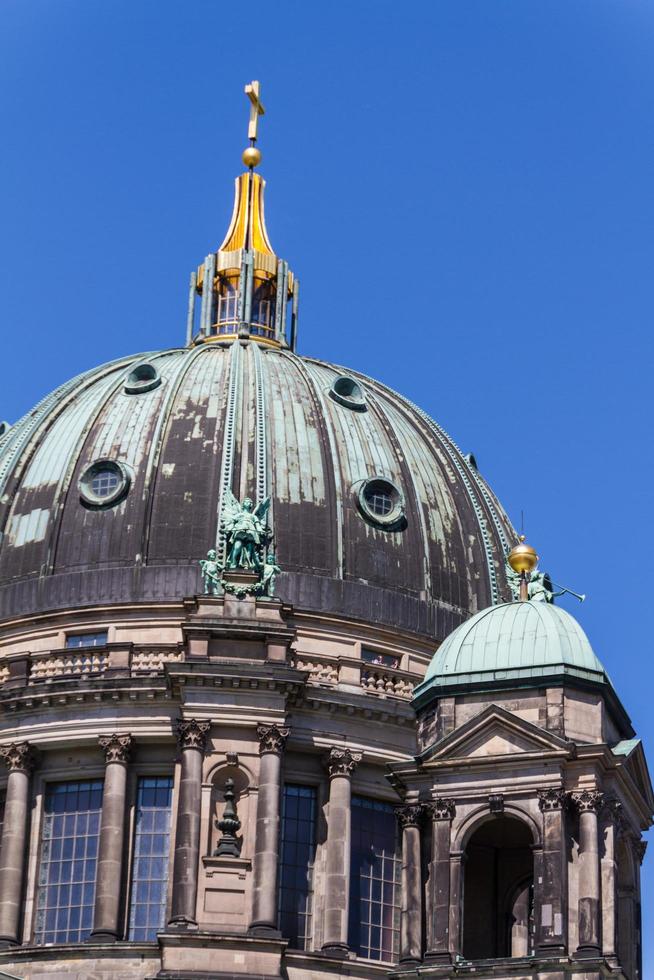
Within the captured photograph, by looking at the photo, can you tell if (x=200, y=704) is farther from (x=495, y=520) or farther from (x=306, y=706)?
(x=495, y=520)

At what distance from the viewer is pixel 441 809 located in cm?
5222

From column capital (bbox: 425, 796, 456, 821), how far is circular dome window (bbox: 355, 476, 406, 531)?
15.5m

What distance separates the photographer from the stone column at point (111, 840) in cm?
6012

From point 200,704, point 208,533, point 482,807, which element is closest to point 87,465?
point 208,533

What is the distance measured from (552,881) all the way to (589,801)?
1810 millimetres

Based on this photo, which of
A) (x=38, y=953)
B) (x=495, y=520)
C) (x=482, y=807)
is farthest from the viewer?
(x=495, y=520)

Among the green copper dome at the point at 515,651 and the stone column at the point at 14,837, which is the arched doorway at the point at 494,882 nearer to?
the green copper dome at the point at 515,651

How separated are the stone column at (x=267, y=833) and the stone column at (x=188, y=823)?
1317 millimetres

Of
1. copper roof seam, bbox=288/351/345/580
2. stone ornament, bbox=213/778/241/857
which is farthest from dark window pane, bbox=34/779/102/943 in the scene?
copper roof seam, bbox=288/351/345/580

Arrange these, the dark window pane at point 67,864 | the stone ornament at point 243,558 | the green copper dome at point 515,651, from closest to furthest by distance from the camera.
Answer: the green copper dome at point 515,651 → the dark window pane at point 67,864 → the stone ornament at point 243,558

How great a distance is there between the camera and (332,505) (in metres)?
66.8

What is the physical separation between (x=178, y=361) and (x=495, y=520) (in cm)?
934

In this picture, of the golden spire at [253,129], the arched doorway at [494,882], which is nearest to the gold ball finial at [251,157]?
the golden spire at [253,129]

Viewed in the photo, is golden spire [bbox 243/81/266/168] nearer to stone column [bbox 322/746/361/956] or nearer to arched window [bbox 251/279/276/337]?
arched window [bbox 251/279/276/337]
